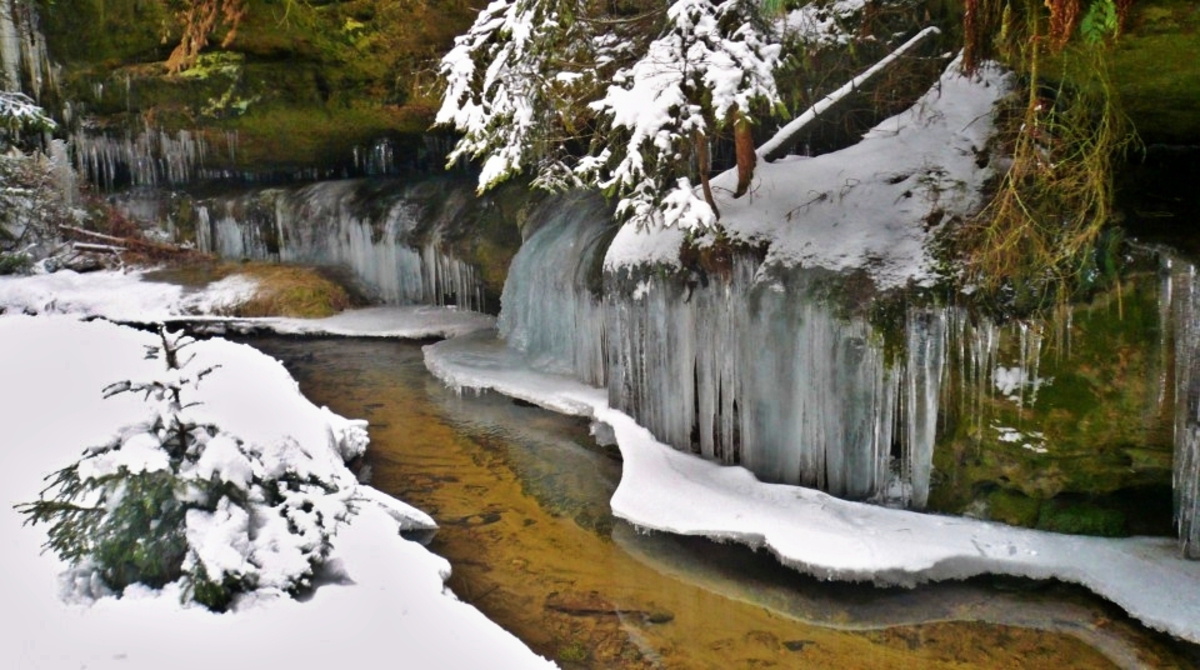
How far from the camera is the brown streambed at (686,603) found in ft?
14.7

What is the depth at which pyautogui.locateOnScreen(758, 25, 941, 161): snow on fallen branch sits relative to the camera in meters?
7.30

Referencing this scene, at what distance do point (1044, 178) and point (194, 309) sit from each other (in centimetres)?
1196

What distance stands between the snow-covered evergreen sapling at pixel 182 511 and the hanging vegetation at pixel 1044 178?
168 inches

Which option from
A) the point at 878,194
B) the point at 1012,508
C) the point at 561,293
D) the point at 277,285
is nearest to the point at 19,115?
the point at 277,285

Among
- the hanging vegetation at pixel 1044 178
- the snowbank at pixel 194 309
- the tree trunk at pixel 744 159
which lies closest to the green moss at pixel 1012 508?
the hanging vegetation at pixel 1044 178

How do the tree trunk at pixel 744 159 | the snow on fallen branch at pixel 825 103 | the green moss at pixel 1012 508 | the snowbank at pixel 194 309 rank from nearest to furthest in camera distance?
the green moss at pixel 1012 508
the tree trunk at pixel 744 159
the snow on fallen branch at pixel 825 103
the snowbank at pixel 194 309

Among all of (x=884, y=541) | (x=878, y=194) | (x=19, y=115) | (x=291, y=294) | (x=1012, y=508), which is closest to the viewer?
(x=884, y=541)

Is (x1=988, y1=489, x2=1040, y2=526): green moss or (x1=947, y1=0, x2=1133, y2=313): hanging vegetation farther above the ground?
(x1=947, y1=0, x2=1133, y2=313): hanging vegetation

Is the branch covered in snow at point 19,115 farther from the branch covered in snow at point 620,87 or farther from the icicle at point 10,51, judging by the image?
the branch covered in snow at point 620,87

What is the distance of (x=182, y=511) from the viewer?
12.9 feet

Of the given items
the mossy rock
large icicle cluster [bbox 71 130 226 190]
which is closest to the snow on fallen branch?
the mossy rock

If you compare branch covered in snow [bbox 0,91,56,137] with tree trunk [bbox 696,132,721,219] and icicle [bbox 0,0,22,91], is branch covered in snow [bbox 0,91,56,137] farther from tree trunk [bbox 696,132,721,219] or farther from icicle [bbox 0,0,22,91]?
tree trunk [bbox 696,132,721,219]

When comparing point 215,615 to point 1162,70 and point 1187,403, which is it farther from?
point 1162,70

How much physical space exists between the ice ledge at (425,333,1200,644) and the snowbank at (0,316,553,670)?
5.77ft
